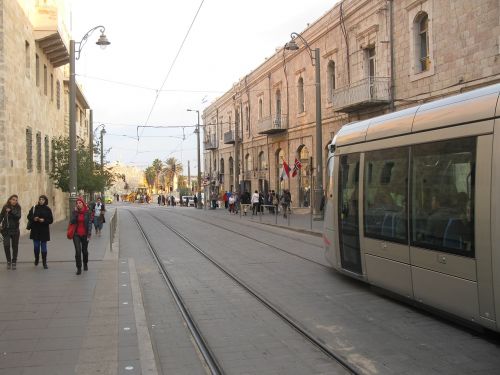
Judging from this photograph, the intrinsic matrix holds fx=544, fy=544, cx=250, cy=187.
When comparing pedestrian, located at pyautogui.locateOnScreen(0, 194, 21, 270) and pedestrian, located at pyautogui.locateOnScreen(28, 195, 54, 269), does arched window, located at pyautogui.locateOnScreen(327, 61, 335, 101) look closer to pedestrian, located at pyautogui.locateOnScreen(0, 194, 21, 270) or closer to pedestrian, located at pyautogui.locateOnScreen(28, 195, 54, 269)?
pedestrian, located at pyautogui.locateOnScreen(28, 195, 54, 269)

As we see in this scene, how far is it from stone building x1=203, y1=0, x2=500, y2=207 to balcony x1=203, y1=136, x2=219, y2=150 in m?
10.3

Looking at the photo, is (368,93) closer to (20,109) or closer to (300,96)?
(300,96)

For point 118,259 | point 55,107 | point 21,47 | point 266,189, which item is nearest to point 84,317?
point 118,259

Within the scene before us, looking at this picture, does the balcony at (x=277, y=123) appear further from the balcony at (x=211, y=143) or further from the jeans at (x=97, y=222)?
the balcony at (x=211, y=143)

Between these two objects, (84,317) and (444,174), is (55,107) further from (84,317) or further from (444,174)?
(444,174)

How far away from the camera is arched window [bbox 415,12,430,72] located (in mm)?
21484

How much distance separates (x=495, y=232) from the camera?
5.53 meters

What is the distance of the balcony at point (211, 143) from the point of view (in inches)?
2296

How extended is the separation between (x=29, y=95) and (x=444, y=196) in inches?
797

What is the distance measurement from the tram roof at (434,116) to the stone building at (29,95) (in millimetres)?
13932

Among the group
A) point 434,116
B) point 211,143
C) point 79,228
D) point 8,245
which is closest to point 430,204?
point 434,116

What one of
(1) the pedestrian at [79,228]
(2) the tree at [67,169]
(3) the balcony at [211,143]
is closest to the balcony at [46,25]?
(2) the tree at [67,169]

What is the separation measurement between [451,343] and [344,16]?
23821 mm

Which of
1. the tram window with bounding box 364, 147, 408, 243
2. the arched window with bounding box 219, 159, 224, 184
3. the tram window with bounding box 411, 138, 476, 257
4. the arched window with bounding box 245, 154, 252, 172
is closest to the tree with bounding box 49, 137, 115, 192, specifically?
the arched window with bounding box 245, 154, 252, 172
